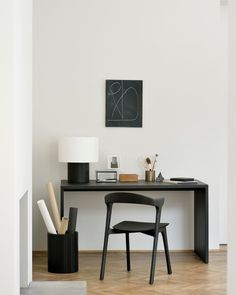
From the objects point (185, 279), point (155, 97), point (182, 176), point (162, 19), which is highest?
point (162, 19)

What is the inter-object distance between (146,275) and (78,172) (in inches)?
51.7

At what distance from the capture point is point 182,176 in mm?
7078

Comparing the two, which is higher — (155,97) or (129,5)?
(129,5)

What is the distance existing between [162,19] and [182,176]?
178 cm

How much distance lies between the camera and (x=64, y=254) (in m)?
6.00

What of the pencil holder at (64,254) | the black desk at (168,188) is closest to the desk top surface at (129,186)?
the black desk at (168,188)

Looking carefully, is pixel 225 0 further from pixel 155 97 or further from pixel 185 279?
pixel 185 279

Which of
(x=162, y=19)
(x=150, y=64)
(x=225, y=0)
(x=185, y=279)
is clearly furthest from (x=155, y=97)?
(x=185, y=279)

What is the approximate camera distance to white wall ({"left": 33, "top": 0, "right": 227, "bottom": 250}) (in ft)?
22.8

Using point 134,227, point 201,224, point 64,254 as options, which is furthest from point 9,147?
point 201,224

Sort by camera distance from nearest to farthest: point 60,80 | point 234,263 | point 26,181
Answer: point 234,263 → point 26,181 → point 60,80

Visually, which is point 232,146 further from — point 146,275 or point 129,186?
point 129,186

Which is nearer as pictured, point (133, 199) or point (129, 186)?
point (133, 199)

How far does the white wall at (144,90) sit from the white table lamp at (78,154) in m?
0.45
